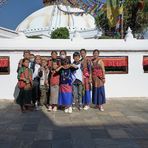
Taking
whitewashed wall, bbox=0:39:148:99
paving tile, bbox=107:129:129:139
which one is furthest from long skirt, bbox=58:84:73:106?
whitewashed wall, bbox=0:39:148:99

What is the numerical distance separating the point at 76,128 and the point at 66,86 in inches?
89.5

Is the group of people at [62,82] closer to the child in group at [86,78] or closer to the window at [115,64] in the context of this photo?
the child in group at [86,78]

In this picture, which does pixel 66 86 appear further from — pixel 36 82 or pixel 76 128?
pixel 76 128

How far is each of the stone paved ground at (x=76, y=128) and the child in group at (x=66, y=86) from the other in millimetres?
305

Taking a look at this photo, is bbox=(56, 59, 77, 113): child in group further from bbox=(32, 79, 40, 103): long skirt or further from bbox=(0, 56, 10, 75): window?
bbox=(0, 56, 10, 75): window

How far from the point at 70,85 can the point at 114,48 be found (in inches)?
141

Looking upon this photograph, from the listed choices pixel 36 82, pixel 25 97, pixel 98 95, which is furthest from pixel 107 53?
pixel 25 97

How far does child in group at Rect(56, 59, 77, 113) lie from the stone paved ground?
31 centimetres

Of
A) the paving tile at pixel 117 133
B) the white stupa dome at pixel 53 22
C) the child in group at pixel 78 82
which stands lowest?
the paving tile at pixel 117 133

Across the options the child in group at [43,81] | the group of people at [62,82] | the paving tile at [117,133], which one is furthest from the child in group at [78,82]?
the paving tile at [117,133]

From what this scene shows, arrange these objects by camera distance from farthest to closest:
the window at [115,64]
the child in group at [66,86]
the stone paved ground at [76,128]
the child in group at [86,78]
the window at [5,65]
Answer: the window at [115,64] → the window at [5,65] → the child in group at [86,78] → the child in group at [66,86] → the stone paved ground at [76,128]

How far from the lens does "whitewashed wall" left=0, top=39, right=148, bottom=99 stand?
1289 cm

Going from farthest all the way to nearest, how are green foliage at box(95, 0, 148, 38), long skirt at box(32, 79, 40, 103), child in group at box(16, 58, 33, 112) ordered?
green foliage at box(95, 0, 148, 38) < long skirt at box(32, 79, 40, 103) < child in group at box(16, 58, 33, 112)

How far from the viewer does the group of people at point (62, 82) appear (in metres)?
10.3
